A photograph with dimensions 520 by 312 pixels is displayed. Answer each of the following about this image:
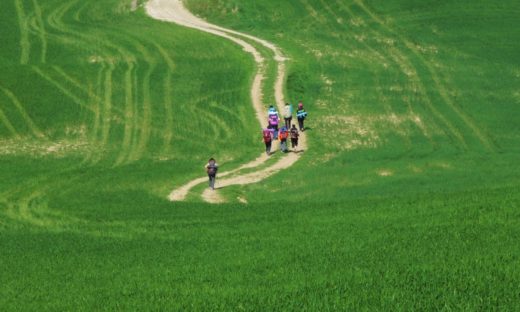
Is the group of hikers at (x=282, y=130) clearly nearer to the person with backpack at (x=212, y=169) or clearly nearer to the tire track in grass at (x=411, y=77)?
the tire track in grass at (x=411, y=77)

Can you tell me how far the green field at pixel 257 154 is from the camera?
18266 mm

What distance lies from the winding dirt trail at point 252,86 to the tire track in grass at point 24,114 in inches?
538

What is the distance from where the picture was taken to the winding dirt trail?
38719 mm

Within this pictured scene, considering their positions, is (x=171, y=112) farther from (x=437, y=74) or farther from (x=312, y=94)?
(x=437, y=74)

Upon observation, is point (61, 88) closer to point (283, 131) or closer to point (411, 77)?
point (283, 131)

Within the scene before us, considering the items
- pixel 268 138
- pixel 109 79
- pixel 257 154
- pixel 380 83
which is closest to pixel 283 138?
pixel 268 138

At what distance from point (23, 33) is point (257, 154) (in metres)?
39.1

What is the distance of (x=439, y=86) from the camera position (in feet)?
198

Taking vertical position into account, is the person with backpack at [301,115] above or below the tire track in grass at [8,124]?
below

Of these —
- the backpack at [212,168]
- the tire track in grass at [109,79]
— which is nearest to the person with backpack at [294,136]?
the tire track in grass at [109,79]

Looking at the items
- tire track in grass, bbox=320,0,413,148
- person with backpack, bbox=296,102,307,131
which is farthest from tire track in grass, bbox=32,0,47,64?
tire track in grass, bbox=320,0,413,148

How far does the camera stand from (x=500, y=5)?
84.7 m

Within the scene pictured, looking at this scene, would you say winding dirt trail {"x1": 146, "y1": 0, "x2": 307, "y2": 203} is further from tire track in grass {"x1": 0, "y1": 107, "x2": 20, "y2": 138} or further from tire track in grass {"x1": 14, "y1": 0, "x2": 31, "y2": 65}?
tire track in grass {"x1": 0, "y1": 107, "x2": 20, "y2": 138}

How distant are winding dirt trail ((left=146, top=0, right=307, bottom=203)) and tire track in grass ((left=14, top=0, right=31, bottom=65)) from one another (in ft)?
41.1
